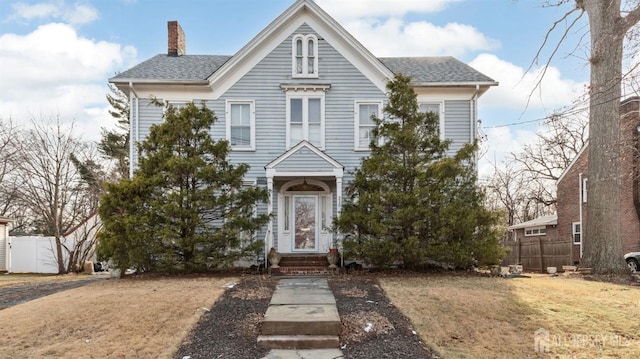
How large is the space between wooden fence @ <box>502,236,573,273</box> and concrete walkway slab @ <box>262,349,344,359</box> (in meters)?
11.8

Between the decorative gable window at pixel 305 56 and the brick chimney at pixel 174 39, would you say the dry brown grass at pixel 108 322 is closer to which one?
the decorative gable window at pixel 305 56

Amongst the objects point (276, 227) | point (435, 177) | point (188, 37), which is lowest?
point (276, 227)

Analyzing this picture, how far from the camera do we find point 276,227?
611 inches

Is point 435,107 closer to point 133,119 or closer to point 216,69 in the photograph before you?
point 216,69

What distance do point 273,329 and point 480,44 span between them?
1244 cm

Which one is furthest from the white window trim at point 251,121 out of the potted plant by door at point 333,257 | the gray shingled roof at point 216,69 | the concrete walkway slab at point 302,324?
the concrete walkway slab at point 302,324

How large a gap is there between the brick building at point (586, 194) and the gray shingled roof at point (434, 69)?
587 centimetres

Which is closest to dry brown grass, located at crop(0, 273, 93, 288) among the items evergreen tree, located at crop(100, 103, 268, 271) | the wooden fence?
evergreen tree, located at crop(100, 103, 268, 271)

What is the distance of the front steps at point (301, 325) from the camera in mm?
6547

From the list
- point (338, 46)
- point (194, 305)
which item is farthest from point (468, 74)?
point (194, 305)

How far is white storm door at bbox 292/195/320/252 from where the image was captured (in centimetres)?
1575

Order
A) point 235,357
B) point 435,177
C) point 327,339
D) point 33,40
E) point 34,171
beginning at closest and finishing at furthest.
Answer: point 235,357 → point 327,339 → point 435,177 → point 33,40 → point 34,171

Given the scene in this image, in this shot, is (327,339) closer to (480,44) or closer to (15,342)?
(15,342)

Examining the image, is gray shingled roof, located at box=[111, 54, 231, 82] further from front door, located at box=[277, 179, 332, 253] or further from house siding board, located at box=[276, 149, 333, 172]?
front door, located at box=[277, 179, 332, 253]
